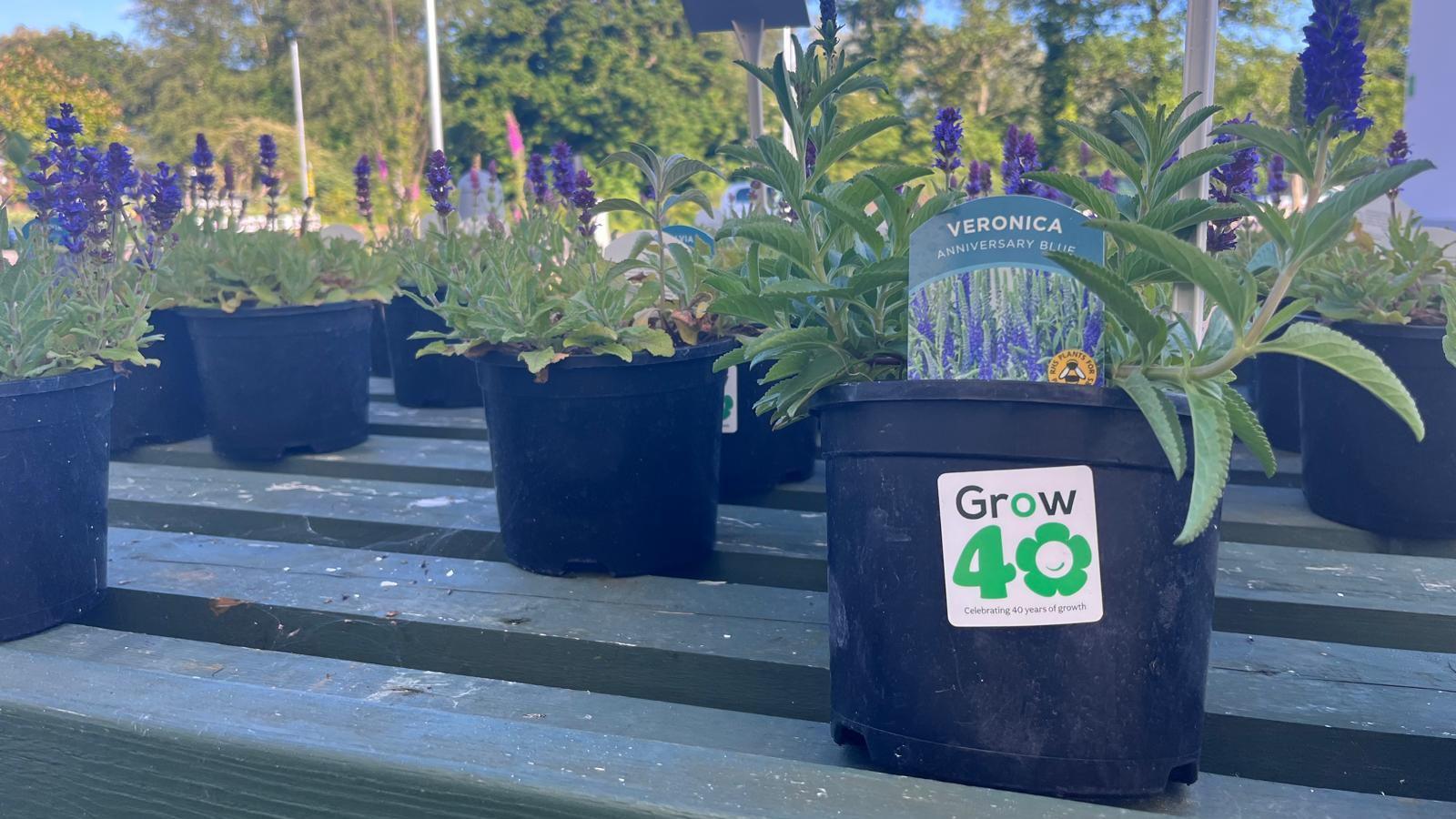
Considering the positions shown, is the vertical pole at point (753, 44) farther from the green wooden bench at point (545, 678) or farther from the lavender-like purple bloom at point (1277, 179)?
the lavender-like purple bloom at point (1277, 179)

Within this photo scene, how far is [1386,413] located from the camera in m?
1.94

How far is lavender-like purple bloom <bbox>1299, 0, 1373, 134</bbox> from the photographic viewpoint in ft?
4.09

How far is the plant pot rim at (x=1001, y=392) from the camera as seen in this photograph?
3.27ft

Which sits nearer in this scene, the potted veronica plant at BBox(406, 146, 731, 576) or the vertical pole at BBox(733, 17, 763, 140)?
the potted veronica plant at BBox(406, 146, 731, 576)

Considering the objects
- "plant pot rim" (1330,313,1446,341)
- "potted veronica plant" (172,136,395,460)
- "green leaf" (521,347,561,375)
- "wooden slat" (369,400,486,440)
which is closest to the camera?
"green leaf" (521,347,561,375)

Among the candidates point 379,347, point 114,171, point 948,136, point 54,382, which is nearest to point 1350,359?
point 948,136

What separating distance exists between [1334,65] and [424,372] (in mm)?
2790

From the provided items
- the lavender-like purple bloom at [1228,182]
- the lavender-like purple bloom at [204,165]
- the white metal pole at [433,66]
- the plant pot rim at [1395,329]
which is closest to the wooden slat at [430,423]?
the lavender-like purple bloom at [204,165]

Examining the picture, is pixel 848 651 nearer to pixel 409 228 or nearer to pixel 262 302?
pixel 262 302

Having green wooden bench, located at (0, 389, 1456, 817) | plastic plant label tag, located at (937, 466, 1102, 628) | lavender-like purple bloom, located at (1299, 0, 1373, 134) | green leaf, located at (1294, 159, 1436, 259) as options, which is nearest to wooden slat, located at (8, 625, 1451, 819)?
green wooden bench, located at (0, 389, 1456, 817)

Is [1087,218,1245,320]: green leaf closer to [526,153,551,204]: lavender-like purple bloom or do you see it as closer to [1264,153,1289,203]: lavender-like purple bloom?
[526,153,551,204]: lavender-like purple bloom

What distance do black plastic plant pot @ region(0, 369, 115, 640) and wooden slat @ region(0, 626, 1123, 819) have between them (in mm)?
434

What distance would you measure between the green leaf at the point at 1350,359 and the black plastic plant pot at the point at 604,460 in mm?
1100

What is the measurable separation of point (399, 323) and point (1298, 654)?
290 centimetres
